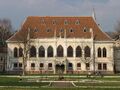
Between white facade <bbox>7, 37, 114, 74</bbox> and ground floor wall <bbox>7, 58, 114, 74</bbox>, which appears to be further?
white facade <bbox>7, 37, 114, 74</bbox>

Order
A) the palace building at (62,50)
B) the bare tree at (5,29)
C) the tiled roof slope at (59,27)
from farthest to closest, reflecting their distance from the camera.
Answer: the bare tree at (5,29) < the tiled roof slope at (59,27) < the palace building at (62,50)

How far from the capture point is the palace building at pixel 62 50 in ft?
357

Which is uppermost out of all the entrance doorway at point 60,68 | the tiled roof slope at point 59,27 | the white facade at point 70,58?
the tiled roof slope at point 59,27

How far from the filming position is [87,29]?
4409 inches

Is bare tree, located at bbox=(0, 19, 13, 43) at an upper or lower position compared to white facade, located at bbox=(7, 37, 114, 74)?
upper

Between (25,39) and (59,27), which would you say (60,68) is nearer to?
(59,27)

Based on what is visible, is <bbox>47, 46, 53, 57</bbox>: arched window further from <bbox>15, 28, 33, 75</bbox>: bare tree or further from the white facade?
<bbox>15, 28, 33, 75</bbox>: bare tree

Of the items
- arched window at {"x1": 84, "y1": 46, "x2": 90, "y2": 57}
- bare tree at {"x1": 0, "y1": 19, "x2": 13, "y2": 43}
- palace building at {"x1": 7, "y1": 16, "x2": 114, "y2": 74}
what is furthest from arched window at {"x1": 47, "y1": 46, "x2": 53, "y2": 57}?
bare tree at {"x1": 0, "y1": 19, "x2": 13, "y2": 43}

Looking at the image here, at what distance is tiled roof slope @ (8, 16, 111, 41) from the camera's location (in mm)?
111000

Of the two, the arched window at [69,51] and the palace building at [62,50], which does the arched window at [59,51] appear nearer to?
the palace building at [62,50]

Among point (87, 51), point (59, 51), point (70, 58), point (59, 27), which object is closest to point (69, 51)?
point (70, 58)

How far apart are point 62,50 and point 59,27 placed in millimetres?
6570

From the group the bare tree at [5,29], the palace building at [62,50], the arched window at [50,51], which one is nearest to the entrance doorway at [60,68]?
the palace building at [62,50]

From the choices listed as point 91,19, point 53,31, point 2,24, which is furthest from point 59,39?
point 2,24
